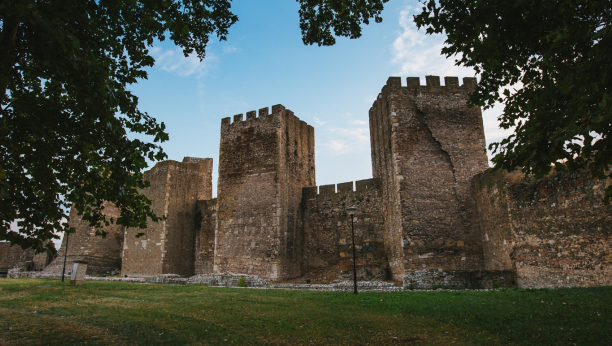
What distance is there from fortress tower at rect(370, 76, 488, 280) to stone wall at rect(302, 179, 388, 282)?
5.52 feet

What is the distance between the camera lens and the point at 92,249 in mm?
28016

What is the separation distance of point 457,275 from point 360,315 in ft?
22.7

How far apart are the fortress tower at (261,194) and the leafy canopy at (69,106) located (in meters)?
12.5

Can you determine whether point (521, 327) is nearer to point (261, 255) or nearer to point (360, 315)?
point (360, 315)

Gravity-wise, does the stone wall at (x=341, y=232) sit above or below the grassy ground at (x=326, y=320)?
above

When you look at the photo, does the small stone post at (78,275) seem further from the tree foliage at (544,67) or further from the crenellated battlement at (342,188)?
the tree foliage at (544,67)

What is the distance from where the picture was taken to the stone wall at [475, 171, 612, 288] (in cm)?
1153

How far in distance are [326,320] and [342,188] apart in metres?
14.0

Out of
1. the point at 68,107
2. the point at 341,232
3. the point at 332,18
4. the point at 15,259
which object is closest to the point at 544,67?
the point at 332,18

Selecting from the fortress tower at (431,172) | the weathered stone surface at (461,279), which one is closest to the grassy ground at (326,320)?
the weathered stone surface at (461,279)

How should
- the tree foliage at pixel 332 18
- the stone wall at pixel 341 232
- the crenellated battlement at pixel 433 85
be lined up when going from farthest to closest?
1. the stone wall at pixel 341 232
2. the crenellated battlement at pixel 433 85
3. the tree foliage at pixel 332 18

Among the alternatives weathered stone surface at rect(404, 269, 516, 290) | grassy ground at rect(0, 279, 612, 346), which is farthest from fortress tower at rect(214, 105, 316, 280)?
grassy ground at rect(0, 279, 612, 346)

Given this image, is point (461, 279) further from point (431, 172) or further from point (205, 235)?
point (205, 235)

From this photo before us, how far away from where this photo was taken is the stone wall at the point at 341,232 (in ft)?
66.6
